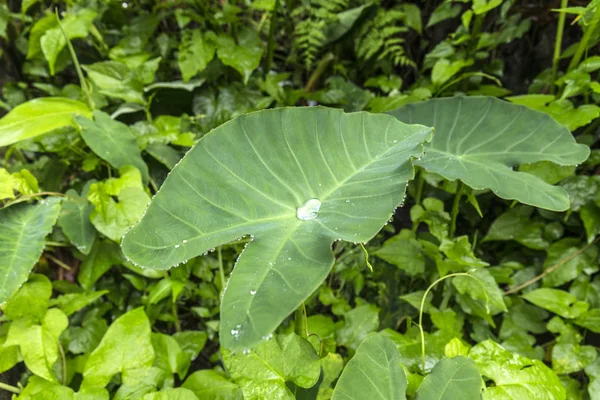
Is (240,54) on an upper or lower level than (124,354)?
upper

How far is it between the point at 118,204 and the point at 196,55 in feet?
2.21

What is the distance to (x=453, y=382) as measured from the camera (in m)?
0.62

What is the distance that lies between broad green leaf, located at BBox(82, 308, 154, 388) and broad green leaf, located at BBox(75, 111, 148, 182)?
41cm

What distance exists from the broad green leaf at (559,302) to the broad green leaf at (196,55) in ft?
4.08

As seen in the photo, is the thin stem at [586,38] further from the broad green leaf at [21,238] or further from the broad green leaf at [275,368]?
the broad green leaf at [21,238]

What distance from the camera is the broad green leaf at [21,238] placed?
765 millimetres

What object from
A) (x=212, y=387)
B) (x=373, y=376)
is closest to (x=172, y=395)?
(x=212, y=387)

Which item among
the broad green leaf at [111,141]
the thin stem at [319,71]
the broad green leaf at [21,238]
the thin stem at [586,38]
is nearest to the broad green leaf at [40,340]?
the broad green leaf at [21,238]

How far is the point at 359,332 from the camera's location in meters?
0.95

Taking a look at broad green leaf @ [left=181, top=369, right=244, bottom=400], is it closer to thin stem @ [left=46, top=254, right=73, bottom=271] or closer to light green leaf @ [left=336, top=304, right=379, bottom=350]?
light green leaf @ [left=336, top=304, right=379, bottom=350]

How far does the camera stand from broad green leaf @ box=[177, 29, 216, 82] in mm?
1354

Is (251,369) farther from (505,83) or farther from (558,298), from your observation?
(505,83)

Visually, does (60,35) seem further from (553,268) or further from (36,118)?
(553,268)

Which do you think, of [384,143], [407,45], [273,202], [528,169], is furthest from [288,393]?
[407,45]
